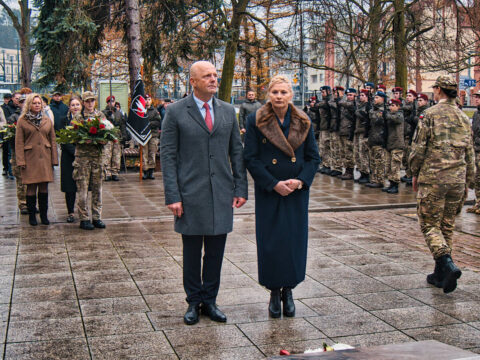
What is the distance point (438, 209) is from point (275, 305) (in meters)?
2.12

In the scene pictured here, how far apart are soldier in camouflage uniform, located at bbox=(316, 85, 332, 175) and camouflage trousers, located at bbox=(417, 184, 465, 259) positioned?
1054 centimetres

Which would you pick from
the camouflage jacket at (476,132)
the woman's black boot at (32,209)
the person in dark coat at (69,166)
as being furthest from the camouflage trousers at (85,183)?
the camouflage jacket at (476,132)

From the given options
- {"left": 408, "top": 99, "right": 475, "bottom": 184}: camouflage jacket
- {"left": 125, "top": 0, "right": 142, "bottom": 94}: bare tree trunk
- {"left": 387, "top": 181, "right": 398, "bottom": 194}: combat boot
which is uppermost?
{"left": 125, "top": 0, "right": 142, "bottom": 94}: bare tree trunk

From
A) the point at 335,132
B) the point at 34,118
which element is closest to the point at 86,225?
the point at 34,118

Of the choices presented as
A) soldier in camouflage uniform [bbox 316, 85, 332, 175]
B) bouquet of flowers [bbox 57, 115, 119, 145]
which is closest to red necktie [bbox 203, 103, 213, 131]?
bouquet of flowers [bbox 57, 115, 119, 145]

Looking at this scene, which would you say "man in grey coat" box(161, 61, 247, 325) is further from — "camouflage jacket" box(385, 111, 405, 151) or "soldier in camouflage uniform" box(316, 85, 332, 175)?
"soldier in camouflage uniform" box(316, 85, 332, 175)

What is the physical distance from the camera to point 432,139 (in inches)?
256

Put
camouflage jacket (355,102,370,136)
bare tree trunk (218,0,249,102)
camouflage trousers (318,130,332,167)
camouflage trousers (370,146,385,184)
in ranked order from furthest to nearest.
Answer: bare tree trunk (218,0,249,102), camouflage trousers (318,130,332,167), camouflage jacket (355,102,370,136), camouflage trousers (370,146,385,184)

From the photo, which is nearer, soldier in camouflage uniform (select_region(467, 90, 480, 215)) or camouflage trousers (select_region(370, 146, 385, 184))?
soldier in camouflage uniform (select_region(467, 90, 480, 215))

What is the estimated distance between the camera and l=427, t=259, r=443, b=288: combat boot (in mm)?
6301

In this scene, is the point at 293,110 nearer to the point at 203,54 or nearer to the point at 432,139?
the point at 432,139

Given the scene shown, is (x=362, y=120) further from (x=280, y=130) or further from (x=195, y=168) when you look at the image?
(x=195, y=168)

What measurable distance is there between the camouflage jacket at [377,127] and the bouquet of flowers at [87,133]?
266 inches

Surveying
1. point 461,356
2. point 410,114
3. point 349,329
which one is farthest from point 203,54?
point 461,356
